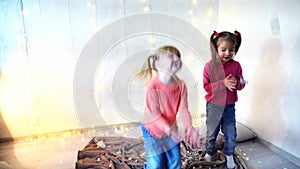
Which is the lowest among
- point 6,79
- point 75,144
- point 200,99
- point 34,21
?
point 75,144

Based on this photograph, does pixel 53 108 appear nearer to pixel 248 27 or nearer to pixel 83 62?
pixel 83 62

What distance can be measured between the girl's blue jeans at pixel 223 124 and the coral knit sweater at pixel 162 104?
0.41 meters

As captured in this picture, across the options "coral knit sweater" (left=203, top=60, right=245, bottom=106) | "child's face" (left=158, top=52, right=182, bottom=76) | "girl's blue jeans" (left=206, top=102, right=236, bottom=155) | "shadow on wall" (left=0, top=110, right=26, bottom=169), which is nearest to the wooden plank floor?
"girl's blue jeans" (left=206, top=102, right=236, bottom=155)

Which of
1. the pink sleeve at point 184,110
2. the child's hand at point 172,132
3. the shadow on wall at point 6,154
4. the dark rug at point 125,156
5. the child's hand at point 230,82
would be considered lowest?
the dark rug at point 125,156

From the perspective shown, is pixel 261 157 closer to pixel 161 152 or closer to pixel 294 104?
pixel 294 104

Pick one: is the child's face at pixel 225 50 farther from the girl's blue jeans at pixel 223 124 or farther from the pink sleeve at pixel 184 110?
the pink sleeve at pixel 184 110

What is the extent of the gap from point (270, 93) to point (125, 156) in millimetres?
1068

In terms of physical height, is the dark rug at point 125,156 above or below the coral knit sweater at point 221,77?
below

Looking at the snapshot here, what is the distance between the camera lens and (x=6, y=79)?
1.81 metres

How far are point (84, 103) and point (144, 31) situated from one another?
0.77m

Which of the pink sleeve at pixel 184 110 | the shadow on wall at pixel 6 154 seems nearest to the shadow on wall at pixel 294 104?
the pink sleeve at pixel 184 110

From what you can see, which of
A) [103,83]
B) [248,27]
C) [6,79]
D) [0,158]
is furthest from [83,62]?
[248,27]

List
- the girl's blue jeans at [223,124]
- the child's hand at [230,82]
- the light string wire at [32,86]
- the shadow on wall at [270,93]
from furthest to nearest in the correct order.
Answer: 1. the light string wire at [32,86]
2. the shadow on wall at [270,93]
3. the girl's blue jeans at [223,124]
4. the child's hand at [230,82]

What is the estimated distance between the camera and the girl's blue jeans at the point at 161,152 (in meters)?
1.11
